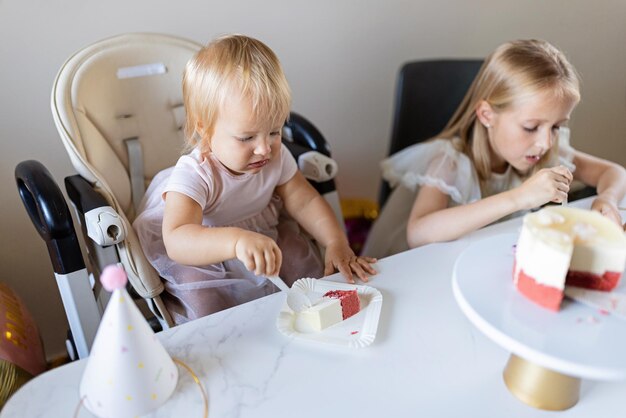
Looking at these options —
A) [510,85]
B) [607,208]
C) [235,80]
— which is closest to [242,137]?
[235,80]

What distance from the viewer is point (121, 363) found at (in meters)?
0.69

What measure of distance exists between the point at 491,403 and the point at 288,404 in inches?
10.8

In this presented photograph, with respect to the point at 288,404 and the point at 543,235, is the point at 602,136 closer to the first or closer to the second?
the point at 543,235

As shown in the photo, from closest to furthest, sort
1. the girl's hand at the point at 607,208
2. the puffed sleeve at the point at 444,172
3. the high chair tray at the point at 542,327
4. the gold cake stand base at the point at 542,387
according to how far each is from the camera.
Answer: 1. the high chair tray at the point at 542,327
2. the gold cake stand base at the point at 542,387
3. the girl's hand at the point at 607,208
4. the puffed sleeve at the point at 444,172

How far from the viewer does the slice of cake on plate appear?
67 cm

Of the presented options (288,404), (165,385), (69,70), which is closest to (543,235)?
(288,404)

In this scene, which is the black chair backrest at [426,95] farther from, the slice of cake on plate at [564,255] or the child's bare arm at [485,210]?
the slice of cake on plate at [564,255]

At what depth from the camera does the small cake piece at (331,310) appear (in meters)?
0.87

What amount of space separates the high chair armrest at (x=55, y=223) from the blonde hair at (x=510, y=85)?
0.91m

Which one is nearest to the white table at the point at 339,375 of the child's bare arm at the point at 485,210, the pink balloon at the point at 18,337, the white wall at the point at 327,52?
the child's bare arm at the point at 485,210

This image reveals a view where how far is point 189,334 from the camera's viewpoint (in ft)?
2.86

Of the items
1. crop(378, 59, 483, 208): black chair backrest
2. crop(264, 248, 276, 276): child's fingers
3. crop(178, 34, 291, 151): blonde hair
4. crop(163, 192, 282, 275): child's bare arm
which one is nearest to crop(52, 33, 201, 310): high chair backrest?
crop(163, 192, 282, 275): child's bare arm

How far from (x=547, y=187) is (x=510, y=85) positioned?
34 cm

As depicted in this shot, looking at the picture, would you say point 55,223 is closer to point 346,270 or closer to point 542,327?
point 346,270
